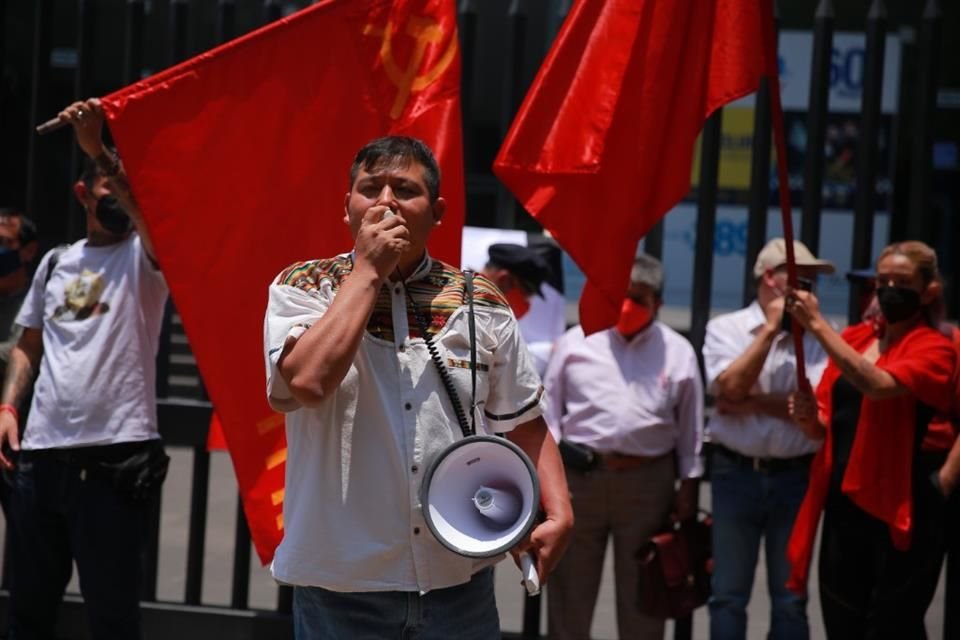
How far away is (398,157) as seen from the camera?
124 inches

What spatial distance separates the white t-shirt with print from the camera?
4.98 metres

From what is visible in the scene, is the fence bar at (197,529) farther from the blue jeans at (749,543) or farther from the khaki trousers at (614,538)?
the blue jeans at (749,543)

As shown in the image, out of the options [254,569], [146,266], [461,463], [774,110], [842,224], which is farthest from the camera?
[842,224]

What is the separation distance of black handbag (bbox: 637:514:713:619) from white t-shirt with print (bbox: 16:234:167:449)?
2.06 metres

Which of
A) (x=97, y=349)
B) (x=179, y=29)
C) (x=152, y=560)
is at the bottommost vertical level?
(x=152, y=560)

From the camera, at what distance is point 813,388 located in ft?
18.7

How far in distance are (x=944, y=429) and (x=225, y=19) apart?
3363 millimetres

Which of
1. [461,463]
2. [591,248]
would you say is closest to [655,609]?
[591,248]

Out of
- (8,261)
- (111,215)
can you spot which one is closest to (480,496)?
(111,215)

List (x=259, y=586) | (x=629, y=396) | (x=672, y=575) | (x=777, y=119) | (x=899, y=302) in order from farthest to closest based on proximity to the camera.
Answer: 1. (x=259, y=586)
2. (x=629, y=396)
3. (x=672, y=575)
4. (x=899, y=302)
5. (x=777, y=119)

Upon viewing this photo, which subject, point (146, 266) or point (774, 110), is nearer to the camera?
point (774, 110)

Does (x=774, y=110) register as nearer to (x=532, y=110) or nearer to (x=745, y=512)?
(x=532, y=110)

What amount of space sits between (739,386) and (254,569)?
3.66m

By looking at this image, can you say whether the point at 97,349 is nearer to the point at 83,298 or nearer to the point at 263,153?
the point at 83,298
